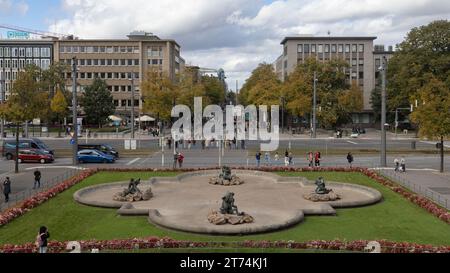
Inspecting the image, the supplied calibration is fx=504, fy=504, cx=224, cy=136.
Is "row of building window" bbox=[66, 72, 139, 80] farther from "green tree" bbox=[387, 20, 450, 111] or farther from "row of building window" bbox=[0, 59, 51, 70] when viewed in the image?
"green tree" bbox=[387, 20, 450, 111]

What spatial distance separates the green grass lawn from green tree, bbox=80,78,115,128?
71.8 m

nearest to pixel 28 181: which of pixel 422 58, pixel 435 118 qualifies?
pixel 435 118

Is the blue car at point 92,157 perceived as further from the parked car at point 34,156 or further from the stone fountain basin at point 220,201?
the stone fountain basin at point 220,201

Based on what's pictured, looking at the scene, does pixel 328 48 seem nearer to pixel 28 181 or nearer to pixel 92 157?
pixel 92 157

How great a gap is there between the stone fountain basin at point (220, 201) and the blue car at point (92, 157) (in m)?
13.0

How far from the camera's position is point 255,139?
75.9 m

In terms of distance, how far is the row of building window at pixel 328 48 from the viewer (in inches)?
4552

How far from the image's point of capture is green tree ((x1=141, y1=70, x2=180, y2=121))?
82812 millimetres

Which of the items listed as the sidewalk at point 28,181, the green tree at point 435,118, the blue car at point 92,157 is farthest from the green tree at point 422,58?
the sidewalk at point 28,181

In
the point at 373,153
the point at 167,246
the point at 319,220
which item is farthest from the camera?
the point at 373,153

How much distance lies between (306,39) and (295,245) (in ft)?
346

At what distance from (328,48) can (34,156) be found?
8514 cm
